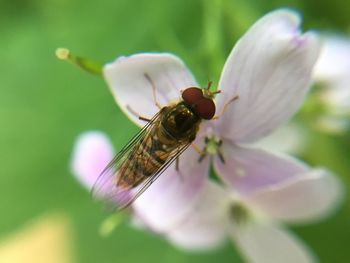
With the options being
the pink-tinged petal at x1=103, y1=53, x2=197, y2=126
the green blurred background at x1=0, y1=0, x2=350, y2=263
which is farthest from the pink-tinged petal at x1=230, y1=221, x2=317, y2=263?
the pink-tinged petal at x1=103, y1=53, x2=197, y2=126

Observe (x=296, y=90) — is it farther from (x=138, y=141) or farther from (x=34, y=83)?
(x=34, y=83)

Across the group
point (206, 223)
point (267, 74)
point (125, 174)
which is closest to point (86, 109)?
point (206, 223)

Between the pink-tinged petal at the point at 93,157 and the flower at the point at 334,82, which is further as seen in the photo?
the flower at the point at 334,82

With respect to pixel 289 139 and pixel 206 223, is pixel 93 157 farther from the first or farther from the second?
pixel 289 139

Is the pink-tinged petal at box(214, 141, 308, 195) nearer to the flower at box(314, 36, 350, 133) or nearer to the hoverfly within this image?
the hoverfly

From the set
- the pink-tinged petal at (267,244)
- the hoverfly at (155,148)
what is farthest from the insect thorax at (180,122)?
the pink-tinged petal at (267,244)

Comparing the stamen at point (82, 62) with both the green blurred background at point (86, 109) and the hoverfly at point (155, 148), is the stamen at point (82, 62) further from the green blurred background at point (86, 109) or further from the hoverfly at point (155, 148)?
the green blurred background at point (86, 109)
